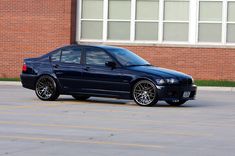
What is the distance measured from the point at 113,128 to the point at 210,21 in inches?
837

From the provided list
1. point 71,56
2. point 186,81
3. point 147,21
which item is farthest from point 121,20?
point 186,81

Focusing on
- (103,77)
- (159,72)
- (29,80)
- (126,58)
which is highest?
(126,58)

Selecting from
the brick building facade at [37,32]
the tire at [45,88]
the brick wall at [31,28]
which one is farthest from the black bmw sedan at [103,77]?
the brick wall at [31,28]

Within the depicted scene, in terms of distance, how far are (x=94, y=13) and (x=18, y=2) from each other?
3160 millimetres

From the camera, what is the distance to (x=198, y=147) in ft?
41.0

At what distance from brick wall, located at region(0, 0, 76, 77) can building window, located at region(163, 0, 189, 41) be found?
3.91m

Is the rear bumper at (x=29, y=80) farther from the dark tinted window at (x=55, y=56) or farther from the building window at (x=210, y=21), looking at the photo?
the building window at (x=210, y=21)

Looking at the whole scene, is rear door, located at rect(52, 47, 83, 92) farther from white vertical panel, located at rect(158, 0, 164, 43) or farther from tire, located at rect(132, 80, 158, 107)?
white vertical panel, located at rect(158, 0, 164, 43)

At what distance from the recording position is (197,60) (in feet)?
117

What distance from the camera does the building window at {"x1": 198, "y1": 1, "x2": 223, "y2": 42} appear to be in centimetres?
3578

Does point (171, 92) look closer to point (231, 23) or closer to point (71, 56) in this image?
point (71, 56)

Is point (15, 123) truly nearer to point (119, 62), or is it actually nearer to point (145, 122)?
point (145, 122)

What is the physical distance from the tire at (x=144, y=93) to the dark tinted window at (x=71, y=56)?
196 cm

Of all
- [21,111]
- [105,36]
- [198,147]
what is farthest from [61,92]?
[105,36]
